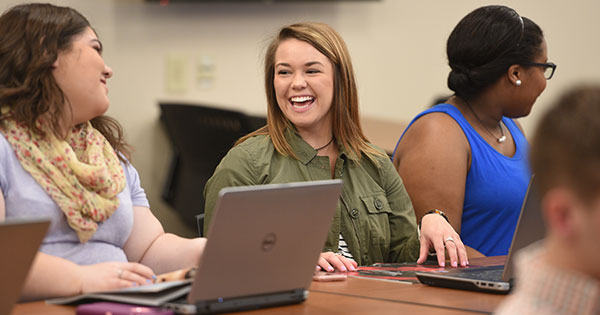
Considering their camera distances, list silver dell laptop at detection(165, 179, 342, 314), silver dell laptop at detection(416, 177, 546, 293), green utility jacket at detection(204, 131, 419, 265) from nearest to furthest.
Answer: silver dell laptop at detection(165, 179, 342, 314)
silver dell laptop at detection(416, 177, 546, 293)
green utility jacket at detection(204, 131, 419, 265)

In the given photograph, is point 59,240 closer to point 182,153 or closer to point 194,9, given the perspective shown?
point 182,153

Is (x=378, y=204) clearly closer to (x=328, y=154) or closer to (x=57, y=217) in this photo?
(x=328, y=154)

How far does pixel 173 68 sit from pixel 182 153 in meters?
0.48

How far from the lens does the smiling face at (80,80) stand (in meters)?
1.63

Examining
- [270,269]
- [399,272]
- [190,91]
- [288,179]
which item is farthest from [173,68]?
[270,269]

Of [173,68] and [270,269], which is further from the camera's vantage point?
[173,68]

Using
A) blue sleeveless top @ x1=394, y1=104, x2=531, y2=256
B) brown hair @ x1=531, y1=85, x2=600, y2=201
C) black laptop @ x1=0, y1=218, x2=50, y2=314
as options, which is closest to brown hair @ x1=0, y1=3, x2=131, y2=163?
black laptop @ x1=0, y1=218, x2=50, y2=314

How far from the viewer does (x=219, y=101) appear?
4098 mm

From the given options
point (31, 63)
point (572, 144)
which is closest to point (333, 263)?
point (31, 63)

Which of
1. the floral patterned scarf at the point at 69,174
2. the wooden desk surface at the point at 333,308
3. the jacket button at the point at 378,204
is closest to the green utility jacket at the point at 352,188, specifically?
the jacket button at the point at 378,204

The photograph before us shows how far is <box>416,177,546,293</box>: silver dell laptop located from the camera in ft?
5.08

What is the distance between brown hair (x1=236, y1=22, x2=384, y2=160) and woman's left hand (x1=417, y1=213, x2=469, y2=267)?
313 millimetres

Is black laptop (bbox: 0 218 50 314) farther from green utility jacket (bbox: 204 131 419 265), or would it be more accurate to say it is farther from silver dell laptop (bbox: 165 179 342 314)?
green utility jacket (bbox: 204 131 419 265)

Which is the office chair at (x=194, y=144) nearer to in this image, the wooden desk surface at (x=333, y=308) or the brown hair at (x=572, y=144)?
the wooden desk surface at (x=333, y=308)
